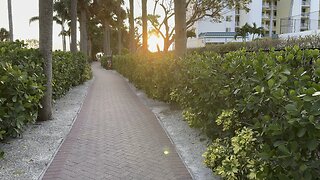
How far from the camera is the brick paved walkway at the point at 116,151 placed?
15.3 feet

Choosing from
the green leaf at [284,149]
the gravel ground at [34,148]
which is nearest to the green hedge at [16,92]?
the gravel ground at [34,148]

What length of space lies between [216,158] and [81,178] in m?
1.75

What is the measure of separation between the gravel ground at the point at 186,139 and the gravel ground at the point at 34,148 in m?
2.06

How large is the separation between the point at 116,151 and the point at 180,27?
527cm

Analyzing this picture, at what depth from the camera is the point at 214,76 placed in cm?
523

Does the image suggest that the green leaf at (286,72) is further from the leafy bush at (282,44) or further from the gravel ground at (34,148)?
the gravel ground at (34,148)

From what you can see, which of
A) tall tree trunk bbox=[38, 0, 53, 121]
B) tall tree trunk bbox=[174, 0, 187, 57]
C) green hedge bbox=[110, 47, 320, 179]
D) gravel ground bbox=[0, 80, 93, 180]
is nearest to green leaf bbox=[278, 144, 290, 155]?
green hedge bbox=[110, 47, 320, 179]

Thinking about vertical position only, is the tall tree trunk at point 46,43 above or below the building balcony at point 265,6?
below

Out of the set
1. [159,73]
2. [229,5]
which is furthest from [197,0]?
[159,73]

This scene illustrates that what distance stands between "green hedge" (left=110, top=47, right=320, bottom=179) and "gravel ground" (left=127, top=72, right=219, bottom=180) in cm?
28

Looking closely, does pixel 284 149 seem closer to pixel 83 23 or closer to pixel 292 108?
pixel 292 108

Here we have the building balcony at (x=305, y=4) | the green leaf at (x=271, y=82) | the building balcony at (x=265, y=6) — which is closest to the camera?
the green leaf at (x=271, y=82)

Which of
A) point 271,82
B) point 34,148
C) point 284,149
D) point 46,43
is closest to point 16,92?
point 34,148

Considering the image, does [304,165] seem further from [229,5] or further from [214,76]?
[229,5]
